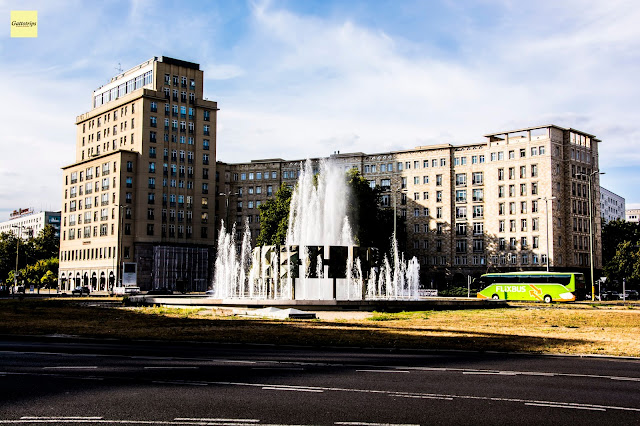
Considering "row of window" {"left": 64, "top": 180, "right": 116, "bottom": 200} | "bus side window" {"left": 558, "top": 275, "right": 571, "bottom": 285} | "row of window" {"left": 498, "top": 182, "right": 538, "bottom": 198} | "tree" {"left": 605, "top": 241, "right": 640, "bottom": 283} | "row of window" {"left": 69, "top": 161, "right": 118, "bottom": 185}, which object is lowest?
"bus side window" {"left": 558, "top": 275, "right": 571, "bottom": 285}

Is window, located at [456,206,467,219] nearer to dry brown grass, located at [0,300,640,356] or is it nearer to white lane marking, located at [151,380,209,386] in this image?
dry brown grass, located at [0,300,640,356]

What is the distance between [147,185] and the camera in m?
104

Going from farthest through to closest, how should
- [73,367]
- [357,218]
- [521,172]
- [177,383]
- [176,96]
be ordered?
[176,96], [521,172], [357,218], [73,367], [177,383]

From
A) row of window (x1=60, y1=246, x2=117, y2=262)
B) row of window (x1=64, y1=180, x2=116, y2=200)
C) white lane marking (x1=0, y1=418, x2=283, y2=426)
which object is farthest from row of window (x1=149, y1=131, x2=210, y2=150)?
white lane marking (x1=0, y1=418, x2=283, y2=426)

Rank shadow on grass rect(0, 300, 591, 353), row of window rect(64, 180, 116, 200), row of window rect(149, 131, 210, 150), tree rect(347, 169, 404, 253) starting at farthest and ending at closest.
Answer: row of window rect(64, 180, 116, 200) → row of window rect(149, 131, 210, 150) → tree rect(347, 169, 404, 253) → shadow on grass rect(0, 300, 591, 353)

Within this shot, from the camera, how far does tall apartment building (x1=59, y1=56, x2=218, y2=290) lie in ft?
337

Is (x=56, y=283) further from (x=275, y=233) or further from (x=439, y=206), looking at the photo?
(x=439, y=206)

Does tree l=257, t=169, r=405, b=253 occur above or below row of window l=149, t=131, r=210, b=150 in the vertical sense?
below

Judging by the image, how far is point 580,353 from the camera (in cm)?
1872

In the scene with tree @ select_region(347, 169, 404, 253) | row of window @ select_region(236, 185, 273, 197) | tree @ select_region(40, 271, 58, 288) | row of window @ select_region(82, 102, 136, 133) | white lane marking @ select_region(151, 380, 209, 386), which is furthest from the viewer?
row of window @ select_region(236, 185, 273, 197)

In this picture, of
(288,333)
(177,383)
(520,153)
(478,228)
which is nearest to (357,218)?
(478,228)

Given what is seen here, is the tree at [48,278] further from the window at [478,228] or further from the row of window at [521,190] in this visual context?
the row of window at [521,190]

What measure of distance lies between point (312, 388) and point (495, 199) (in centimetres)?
9369

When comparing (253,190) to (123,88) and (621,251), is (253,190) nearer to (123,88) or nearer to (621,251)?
(123,88)
